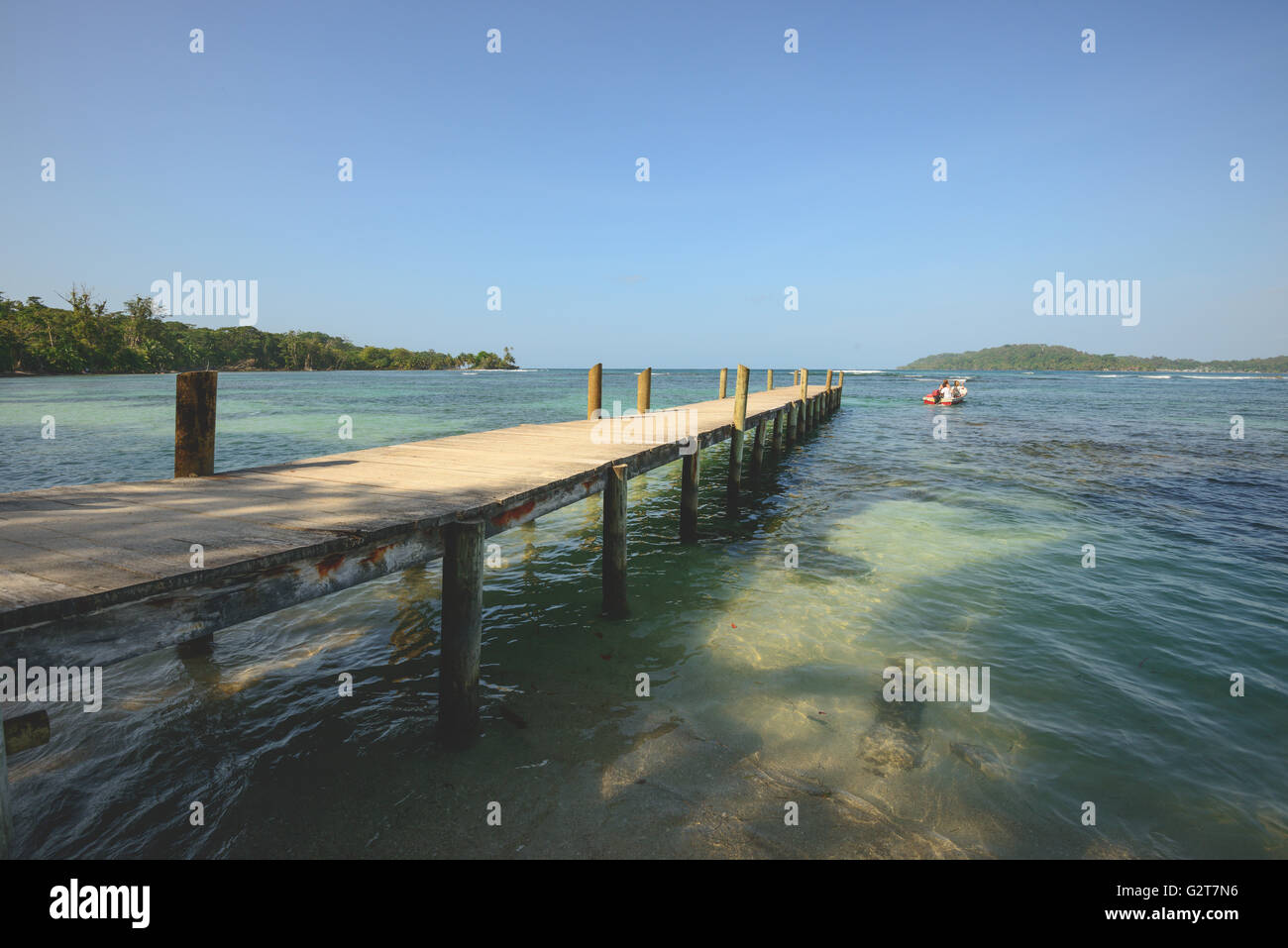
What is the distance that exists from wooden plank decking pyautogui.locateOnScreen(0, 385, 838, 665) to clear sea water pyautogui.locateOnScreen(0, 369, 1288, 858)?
157 cm

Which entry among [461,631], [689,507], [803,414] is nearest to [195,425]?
[461,631]

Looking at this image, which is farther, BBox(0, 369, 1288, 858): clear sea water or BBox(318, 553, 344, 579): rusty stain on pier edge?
BBox(0, 369, 1288, 858): clear sea water

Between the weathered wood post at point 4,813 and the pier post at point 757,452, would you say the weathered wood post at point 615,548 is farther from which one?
the pier post at point 757,452

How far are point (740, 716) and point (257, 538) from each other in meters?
3.82

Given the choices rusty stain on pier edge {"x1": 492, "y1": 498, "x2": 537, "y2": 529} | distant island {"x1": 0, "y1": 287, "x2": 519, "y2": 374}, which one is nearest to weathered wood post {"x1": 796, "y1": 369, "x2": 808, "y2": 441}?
rusty stain on pier edge {"x1": 492, "y1": 498, "x2": 537, "y2": 529}

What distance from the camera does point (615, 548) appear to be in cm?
690

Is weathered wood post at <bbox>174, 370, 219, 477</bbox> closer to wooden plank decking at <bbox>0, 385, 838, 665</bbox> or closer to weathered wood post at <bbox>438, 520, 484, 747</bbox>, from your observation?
wooden plank decking at <bbox>0, 385, 838, 665</bbox>

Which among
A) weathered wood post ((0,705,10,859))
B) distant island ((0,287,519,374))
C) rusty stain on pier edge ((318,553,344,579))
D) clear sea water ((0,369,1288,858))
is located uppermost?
distant island ((0,287,519,374))

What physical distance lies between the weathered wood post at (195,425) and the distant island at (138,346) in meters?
77.3

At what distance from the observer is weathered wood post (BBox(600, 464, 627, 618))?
680 cm
